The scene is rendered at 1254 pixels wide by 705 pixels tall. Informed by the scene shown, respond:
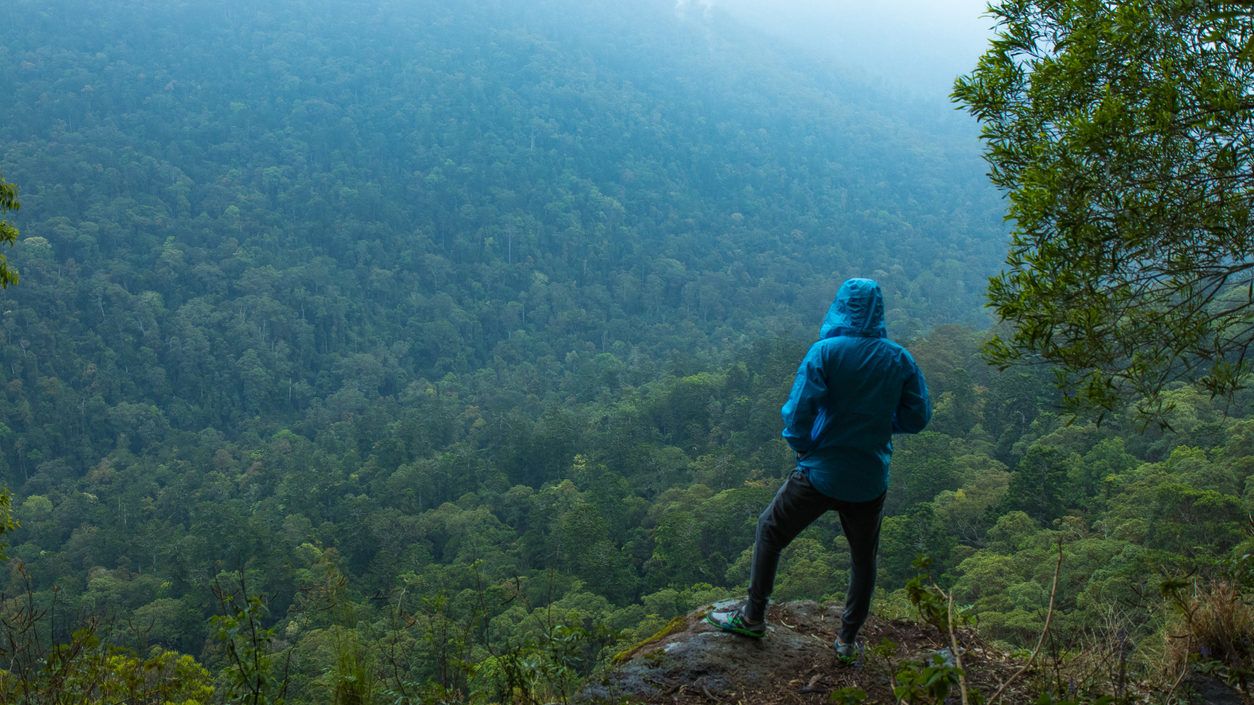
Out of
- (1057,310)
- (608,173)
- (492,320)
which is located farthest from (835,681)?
(608,173)

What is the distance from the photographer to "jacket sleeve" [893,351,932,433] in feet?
8.68

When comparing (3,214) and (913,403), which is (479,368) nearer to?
(3,214)

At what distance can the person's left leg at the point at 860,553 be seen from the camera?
8.79ft

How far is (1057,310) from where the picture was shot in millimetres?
2832

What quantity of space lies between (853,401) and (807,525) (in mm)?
391

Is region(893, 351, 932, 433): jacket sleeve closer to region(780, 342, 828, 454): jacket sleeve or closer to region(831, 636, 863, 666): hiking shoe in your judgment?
region(780, 342, 828, 454): jacket sleeve

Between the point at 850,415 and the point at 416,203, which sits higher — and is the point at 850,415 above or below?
above

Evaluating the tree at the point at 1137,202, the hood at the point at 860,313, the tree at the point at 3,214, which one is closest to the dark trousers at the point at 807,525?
the hood at the point at 860,313

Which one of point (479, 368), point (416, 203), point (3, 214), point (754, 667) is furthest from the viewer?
point (416, 203)

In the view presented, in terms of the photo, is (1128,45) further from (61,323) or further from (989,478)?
(61,323)

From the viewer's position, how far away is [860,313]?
2633 millimetres

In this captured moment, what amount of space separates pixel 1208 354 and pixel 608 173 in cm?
8308

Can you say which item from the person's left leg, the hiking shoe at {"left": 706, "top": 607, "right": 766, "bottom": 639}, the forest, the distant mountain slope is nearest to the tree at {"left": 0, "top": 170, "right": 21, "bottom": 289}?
the forest

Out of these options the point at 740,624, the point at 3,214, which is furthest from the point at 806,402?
the point at 3,214
